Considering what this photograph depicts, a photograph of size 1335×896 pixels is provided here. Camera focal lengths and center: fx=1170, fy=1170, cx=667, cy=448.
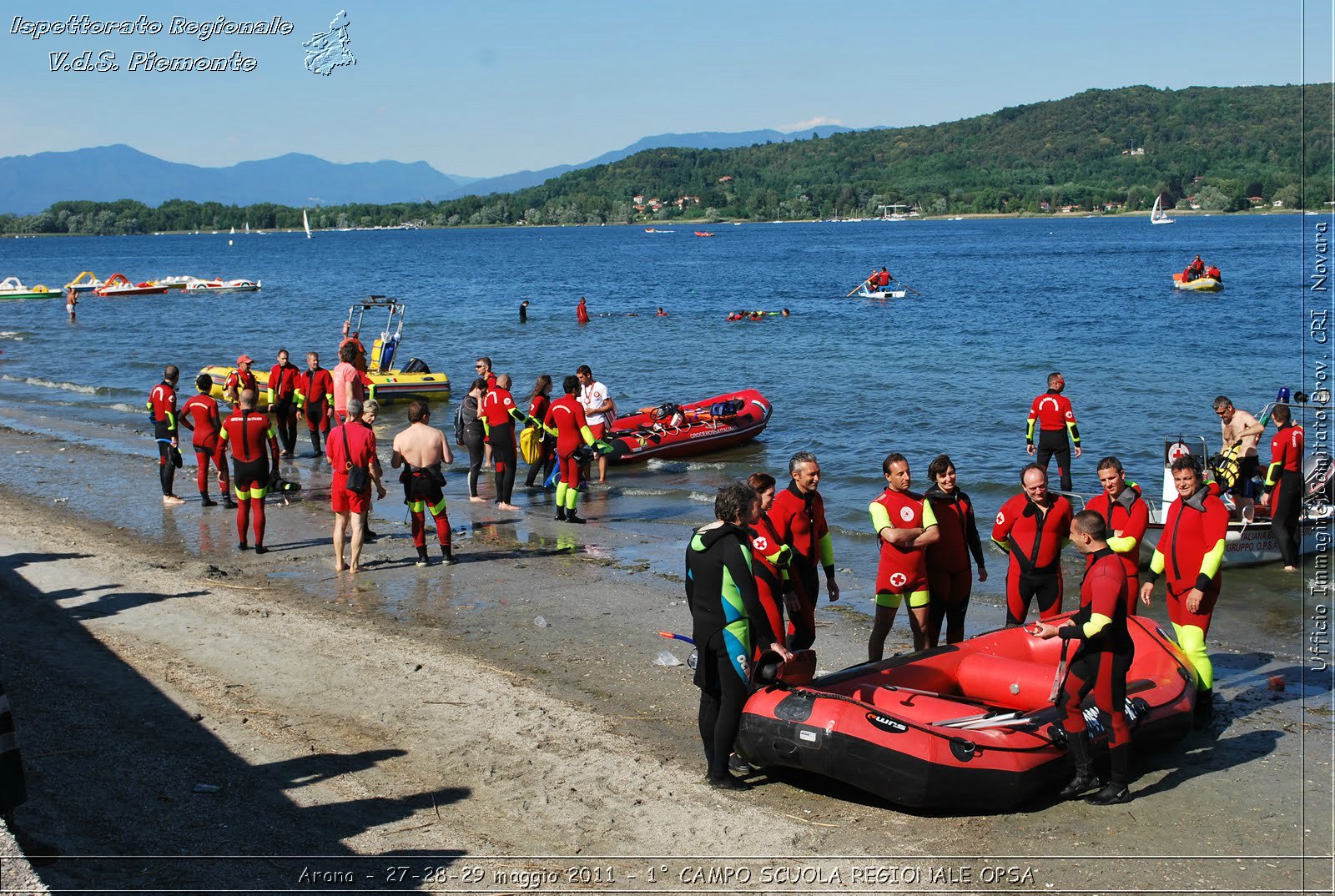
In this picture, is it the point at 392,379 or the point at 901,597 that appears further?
the point at 392,379

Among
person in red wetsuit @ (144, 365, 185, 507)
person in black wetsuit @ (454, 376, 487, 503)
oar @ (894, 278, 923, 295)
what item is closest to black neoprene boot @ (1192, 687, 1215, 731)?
person in black wetsuit @ (454, 376, 487, 503)

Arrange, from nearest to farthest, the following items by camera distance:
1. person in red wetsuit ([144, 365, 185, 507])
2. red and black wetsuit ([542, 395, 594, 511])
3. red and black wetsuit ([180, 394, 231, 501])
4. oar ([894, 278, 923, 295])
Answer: red and black wetsuit ([542, 395, 594, 511]) → red and black wetsuit ([180, 394, 231, 501]) → person in red wetsuit ([144, 365, 185, 507]) → oar ([894, 278, 923, 295])

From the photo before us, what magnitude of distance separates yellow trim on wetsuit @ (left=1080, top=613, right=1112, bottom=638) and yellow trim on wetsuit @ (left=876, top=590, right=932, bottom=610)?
1.79 metres

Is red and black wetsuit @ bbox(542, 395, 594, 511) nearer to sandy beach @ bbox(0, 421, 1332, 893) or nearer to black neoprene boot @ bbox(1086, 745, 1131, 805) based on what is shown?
sandy beach @ bbox(0, 421, 1332, 893)

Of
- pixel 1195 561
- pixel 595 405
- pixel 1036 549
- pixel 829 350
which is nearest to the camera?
pixel 1195 561

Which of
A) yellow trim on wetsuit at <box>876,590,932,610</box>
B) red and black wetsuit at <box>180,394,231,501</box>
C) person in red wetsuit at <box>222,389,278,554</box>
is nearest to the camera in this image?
yellow trim on wetsuit at <box>876,590,932,610</box>

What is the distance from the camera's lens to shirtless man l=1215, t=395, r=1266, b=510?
1170cm

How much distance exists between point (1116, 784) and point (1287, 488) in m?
6.35

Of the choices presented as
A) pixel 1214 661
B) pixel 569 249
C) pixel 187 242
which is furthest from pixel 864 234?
pixel 1214 661

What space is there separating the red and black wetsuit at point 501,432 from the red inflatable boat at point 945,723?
6.78 m

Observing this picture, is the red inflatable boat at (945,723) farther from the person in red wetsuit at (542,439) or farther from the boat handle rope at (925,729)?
the person in red wetsuit at (542,439)

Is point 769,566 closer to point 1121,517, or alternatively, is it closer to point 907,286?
point 1121,517

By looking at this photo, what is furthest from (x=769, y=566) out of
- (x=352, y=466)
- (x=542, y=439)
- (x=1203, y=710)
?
(x=542, y=439)

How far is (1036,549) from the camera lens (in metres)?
7.66
